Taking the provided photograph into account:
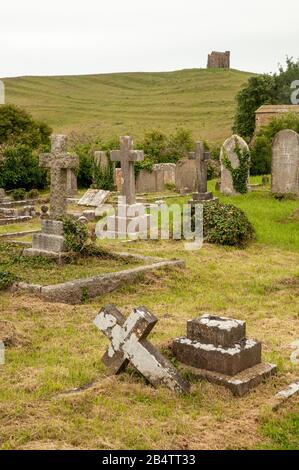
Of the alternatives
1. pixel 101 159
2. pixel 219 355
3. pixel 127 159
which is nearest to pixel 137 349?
pixel 219 355

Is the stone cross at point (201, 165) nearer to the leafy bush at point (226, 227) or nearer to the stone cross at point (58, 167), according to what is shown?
the leafy bush at point (226, 227)

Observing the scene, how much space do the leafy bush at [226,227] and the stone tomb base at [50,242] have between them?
15.6 ft

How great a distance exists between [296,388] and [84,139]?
43216mm

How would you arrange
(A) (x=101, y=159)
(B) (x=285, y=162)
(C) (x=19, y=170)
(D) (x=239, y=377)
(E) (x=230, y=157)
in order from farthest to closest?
(A) (x=101, y=159)
(C) (x=19, y=170)
(E) (x=230, y=157)
(B) (x=285, y=162)
(D) (x=239, y=377)

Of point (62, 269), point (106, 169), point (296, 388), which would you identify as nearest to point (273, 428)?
point (296, 388)

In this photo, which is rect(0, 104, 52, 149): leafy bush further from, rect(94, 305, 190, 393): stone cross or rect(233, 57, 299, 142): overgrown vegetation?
rect(94, 305, 190, 393): stone cross

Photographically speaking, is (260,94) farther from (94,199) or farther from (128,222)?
(128,222)

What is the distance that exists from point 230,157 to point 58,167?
12204mm

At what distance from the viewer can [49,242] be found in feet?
41.8

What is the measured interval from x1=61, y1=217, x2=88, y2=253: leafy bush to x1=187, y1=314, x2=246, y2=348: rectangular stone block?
6.01 m

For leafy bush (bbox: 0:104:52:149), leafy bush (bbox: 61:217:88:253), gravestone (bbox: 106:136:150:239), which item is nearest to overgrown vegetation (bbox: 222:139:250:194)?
gravestone (bbox: 106:136:150:239)

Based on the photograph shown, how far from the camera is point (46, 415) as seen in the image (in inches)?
221

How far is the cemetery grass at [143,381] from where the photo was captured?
17.4ft

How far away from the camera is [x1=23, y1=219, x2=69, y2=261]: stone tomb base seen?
1252 centimetres
